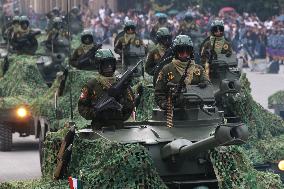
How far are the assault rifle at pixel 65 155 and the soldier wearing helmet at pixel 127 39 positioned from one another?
11751 mm

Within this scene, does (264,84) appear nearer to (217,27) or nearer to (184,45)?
(217,27)

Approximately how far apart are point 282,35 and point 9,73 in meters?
19.4

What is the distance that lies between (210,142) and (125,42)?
14.3 m

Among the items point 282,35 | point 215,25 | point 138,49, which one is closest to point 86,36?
point 138,49

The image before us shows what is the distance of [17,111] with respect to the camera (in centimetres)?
2445

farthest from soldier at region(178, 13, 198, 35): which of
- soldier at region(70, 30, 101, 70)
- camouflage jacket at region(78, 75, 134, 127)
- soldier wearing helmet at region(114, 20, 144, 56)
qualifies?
camouflage jacket at region(78, 75, 134, 127)

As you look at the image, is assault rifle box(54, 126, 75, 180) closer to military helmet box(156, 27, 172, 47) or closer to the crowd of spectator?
military helmet box(156, 27, 172, 47)

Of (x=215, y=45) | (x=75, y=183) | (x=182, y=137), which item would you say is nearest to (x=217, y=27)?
(x=215, y=45)

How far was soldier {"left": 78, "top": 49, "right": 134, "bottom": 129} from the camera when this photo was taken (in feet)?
47.0

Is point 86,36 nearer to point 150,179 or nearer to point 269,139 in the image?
point 269,139

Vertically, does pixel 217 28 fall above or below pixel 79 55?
above

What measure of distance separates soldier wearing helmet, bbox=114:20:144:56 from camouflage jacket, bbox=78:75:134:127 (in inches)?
444

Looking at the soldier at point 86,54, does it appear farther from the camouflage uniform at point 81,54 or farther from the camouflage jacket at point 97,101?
the camouflage jacket at point 97,101

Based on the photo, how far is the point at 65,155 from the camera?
14.2m
